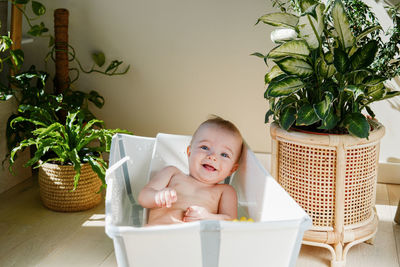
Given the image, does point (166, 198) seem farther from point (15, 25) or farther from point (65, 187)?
point (15, 25)

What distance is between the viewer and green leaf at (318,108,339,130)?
1441 millimetres

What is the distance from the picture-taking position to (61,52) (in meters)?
2.20

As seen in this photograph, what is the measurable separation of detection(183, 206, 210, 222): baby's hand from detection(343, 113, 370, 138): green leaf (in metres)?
0.49

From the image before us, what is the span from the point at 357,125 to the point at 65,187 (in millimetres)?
1104

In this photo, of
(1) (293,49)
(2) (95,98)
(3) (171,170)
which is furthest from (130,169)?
(2) (95,98)

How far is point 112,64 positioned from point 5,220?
87 cm

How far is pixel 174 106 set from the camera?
7.73 ft

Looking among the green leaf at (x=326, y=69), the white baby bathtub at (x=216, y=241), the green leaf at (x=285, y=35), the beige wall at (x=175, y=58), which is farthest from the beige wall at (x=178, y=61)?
the white baby bathtub at (x=216, y=241)

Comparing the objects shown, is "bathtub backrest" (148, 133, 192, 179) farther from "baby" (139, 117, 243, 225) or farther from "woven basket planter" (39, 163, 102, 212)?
"woven basket planter" (39, 163, 102, 212)

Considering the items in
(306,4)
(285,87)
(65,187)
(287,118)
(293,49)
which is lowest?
(65,187)

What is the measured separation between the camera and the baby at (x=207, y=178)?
1.41 meters

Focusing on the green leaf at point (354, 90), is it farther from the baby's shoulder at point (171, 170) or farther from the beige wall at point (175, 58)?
the beige wall at point (175, 58)

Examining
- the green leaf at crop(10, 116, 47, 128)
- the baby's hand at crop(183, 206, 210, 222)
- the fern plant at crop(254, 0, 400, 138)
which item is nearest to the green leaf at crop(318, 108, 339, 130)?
the fern plant at crop(254, 0, 400, 138)

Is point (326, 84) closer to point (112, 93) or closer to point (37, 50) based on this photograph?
point (112, 93)
